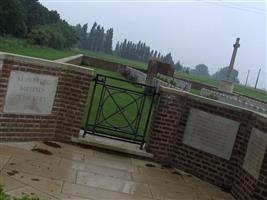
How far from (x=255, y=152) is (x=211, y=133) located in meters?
1.28

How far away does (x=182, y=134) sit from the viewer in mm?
9180

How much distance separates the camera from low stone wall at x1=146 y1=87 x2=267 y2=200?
27.5ft

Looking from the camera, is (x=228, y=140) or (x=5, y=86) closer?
(x=5, y=86)

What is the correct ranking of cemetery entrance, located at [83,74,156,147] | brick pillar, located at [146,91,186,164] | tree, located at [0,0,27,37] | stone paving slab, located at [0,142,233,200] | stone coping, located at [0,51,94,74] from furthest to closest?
1. tree, located at [0,0,27,37]
2. cemetery entrance, located at [83,74,156,147]
3. brick pillar, located at [146,91,186,164]
4. stone coping, located at [0,51,94,74]
5. stone paving slab, located at [0,142,233,200]

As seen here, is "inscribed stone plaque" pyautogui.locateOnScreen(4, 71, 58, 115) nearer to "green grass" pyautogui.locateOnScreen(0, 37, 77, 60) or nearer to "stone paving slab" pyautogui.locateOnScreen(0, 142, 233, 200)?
"stone paving slab" pyautogui.locateOnScreen(0, 142, 233, 200)

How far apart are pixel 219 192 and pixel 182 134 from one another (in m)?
1.33

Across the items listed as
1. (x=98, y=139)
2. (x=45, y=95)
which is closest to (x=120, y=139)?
(x=98, y=139)

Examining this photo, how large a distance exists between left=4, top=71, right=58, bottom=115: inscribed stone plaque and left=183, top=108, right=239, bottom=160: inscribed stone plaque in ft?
8.45

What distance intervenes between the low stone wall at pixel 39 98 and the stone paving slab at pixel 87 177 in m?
0.27

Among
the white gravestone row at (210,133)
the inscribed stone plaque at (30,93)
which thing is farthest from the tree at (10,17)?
the white gravestone row at (210,133)

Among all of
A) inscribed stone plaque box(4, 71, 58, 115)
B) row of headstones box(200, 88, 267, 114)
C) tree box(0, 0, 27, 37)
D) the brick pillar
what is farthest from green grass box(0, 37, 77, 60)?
tree box(0, 0, 27, 37)

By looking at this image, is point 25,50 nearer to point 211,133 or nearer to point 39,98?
point 39,98

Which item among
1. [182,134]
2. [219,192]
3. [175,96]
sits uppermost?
[175,96]

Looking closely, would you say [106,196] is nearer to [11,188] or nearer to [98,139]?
[11,188]
